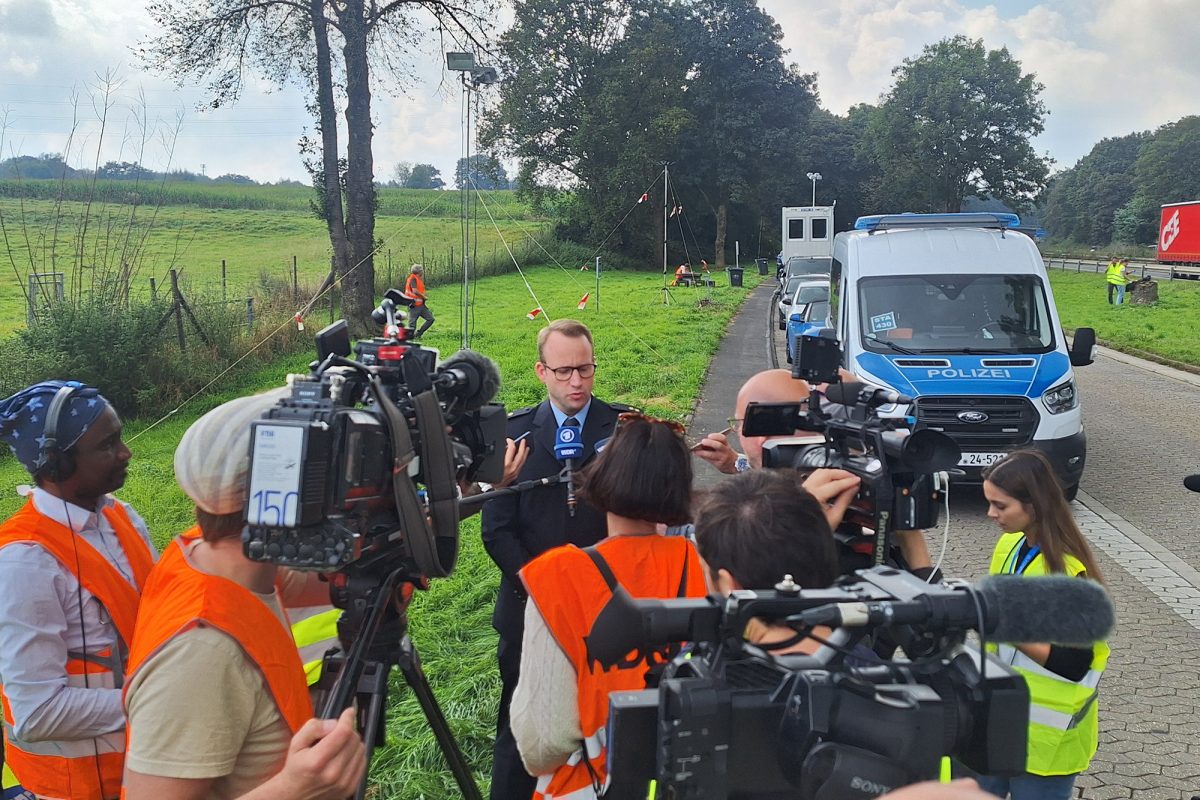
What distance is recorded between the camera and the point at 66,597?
2.53 m

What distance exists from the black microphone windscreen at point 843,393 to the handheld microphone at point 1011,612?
1745mm

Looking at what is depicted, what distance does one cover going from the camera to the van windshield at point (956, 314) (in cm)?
902

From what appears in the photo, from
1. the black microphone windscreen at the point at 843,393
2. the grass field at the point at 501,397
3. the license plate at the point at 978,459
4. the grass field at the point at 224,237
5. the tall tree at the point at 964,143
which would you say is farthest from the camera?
the tall tree at the point at 964,143

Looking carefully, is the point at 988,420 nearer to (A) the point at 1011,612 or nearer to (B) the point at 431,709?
(B) the point at 431,709

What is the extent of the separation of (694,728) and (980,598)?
48cm

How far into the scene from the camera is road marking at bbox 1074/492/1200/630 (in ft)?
21.3

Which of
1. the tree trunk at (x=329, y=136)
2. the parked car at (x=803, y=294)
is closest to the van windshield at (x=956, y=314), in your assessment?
the parked car at (x=803, y=294)

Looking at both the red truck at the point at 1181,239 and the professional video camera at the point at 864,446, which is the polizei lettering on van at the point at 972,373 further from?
the red truck at the point at 1181,239

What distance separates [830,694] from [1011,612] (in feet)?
1.01

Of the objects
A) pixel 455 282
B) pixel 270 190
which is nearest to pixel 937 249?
pixel 455 282

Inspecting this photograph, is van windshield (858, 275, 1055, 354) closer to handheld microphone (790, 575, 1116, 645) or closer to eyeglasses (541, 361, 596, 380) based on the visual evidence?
eyeglasses (541, 361, 596, 380)

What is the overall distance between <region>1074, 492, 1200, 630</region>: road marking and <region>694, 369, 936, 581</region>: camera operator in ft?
13.9

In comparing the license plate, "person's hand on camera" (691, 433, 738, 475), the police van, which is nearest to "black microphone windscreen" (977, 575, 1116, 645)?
"person's hand on camera" (691, 433, 738, 475)

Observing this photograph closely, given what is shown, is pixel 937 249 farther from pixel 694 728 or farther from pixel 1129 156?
pixel 1129 156
